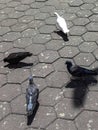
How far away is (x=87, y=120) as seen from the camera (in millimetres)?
4773

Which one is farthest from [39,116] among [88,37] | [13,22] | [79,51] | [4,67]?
[13,22]

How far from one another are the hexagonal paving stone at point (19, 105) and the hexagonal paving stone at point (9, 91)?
117 mm

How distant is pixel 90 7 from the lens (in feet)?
27.2

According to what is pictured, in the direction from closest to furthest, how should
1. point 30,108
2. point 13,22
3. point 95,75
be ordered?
point 30,108
point 95,75
point 13,22

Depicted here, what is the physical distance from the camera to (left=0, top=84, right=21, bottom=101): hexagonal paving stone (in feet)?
17.7

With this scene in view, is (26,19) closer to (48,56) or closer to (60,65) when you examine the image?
(48,56)

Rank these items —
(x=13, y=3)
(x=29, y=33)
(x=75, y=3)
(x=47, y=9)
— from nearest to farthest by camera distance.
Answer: (x=29, y=33), (x=47, y=9), (x=75, y=3), (x=13, y=3)

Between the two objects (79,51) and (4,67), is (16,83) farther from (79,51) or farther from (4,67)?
(79,51)

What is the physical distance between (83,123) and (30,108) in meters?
0.86

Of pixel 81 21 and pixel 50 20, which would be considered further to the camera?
pixel 50 20

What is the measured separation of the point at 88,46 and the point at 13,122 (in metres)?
2.59

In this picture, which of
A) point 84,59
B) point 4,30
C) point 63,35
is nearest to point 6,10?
point 4,30

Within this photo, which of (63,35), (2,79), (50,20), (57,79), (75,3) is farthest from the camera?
(75,3)

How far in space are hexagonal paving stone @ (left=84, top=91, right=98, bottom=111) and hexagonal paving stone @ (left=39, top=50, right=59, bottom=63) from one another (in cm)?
131
